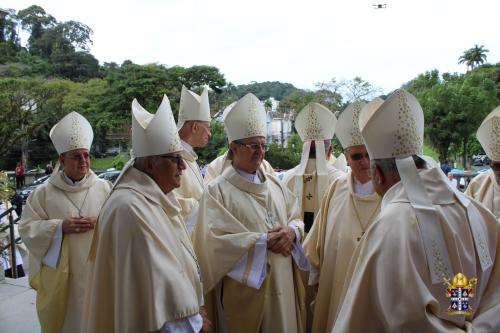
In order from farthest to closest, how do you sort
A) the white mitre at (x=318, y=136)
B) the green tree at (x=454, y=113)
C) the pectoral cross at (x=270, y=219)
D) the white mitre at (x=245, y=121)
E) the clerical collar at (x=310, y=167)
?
the green tree at (x=454, y=113) → the clerical collar at (x=310, y=167) → the white mitre at (x=318, y=136) → the white mitre at (x=245, y=121) → the pectoral cross at (x=270, y=219)

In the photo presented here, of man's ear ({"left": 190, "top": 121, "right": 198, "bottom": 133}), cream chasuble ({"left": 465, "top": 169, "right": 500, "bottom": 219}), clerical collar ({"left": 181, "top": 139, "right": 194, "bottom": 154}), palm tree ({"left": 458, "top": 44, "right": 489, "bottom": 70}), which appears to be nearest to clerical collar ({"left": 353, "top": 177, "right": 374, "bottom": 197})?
cream chasuble ({"left": 465, "top": 169, "right": 500, "bottom": 219})

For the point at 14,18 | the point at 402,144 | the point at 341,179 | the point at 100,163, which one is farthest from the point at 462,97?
the point at 14,18

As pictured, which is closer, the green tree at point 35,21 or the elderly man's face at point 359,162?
the elderly man's face at point 359,162

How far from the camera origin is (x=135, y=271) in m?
2.21

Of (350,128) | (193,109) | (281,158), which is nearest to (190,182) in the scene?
(193,109)

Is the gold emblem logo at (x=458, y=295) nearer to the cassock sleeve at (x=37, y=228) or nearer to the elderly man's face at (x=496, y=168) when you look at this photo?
the elderly man's face at (x=496, y=168)

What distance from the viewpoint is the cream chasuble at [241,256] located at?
10.3ft

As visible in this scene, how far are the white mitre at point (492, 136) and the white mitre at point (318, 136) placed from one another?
1418mm

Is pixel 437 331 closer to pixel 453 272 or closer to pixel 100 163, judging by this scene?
pixel 453 272

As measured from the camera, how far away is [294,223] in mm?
3482

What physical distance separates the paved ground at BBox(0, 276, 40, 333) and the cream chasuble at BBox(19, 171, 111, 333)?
1.11 meters

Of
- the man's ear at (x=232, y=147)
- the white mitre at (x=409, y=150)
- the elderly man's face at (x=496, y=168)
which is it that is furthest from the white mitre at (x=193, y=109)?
the white mitre at (x=409, y=150)

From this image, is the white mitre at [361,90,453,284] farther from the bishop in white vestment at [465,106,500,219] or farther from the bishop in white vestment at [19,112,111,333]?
the bishop in white vestment at [19,112,111,333]

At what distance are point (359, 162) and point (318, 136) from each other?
1171 millimetres
